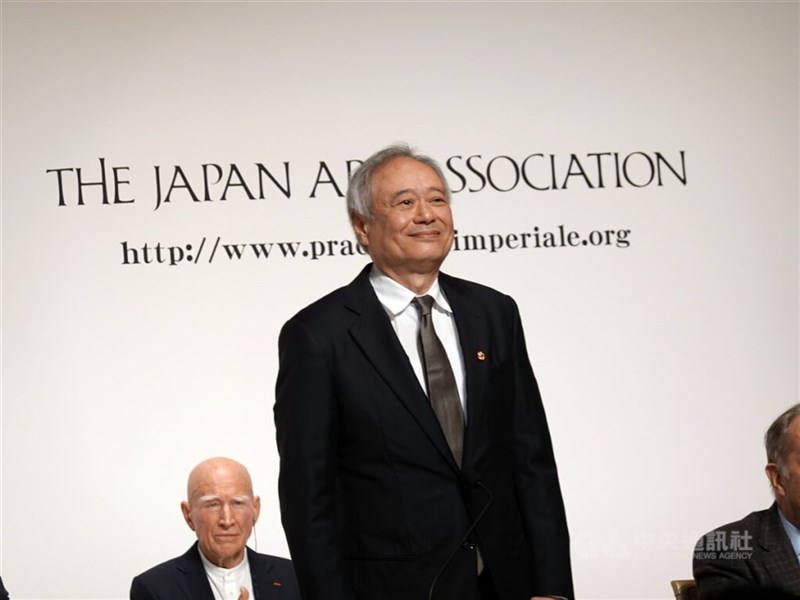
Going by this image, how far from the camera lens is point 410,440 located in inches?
103

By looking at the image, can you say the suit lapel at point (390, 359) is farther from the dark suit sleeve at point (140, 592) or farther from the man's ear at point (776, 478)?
the dark suit sleeve at point (140, 592)

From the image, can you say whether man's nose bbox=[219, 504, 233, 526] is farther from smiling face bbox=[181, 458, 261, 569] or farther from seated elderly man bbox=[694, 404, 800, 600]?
seated elderly man bbox=[694, 404, 800, 600]

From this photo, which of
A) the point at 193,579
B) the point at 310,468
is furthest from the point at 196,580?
the point at 310,468

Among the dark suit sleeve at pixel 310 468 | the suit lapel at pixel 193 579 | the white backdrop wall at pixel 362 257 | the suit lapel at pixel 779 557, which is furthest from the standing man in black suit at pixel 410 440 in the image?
the white backdrop wall at pixel 362 257

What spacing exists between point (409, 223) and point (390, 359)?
276mm

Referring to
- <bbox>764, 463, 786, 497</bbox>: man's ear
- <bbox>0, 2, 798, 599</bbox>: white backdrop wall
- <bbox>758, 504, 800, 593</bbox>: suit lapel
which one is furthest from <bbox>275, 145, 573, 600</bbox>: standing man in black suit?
<bbox>0, 2, 798, 599</bbox>: white backdrop wall

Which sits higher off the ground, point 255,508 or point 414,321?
point 414,321

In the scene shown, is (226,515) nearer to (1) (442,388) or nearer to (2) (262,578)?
(2) (262,578)

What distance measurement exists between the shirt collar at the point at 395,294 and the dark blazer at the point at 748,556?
35.3 inches

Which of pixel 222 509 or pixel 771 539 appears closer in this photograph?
pixel 771 539

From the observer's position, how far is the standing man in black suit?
8.50 ft

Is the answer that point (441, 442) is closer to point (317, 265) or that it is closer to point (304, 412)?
point (304, 412)

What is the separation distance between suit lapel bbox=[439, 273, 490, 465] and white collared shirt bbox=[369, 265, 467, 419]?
0.08 feet

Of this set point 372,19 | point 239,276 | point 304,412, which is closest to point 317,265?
point 239,276
